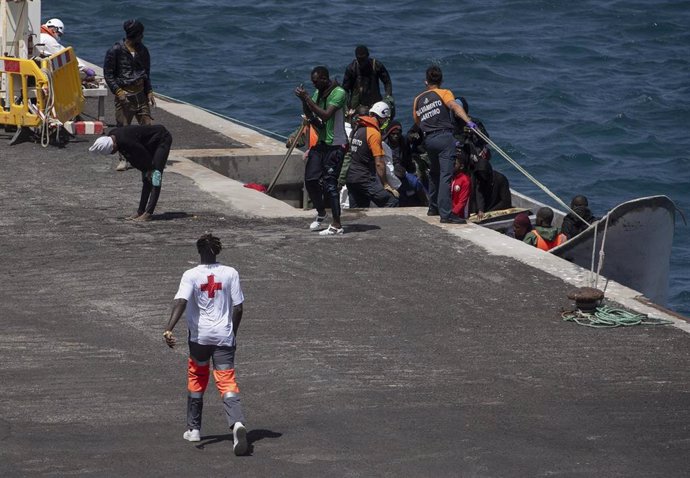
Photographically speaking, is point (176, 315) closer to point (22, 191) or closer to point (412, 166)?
point (22, 191)

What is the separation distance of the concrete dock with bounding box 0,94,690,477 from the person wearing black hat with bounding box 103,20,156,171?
1505 millimetres

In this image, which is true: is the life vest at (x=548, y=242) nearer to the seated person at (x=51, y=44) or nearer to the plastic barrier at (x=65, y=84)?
the plastic barrier at (x=65, y=84)

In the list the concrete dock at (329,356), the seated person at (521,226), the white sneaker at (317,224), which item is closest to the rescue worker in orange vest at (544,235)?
the seated person at (521,226)

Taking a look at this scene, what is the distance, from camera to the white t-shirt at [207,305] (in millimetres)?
9055

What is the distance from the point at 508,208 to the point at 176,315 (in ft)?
27.3

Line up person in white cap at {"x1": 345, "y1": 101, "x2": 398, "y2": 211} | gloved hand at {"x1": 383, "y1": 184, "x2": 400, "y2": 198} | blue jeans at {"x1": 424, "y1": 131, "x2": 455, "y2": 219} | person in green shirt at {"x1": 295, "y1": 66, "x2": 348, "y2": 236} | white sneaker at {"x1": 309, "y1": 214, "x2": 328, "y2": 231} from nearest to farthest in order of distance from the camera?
person in green shirt at {"x1": 295, "y1": 66, "x2": 348, "y2": 236}, white sneaker at {"x1": 309, "y1": 214, "x2": 328, "y2": 231}, blue jeans at {"x1": 424, "y1": 131, "x2": 455, "y2": 219}, person in white cap at {"x1": 345, "y1": 101, "x2": 398, "y2": 211}, gloved hand at {"x1": 383, "y1": 184, "x2": 400, "y2": 198}

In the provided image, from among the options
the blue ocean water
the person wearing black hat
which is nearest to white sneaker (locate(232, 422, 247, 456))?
the person wearing black hat

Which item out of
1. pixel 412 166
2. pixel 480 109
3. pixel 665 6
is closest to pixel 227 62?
pixel 480 109

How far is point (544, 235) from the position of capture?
14.8 meters

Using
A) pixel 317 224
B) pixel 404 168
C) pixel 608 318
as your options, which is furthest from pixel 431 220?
pixel 608 318

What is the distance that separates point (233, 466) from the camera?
28.8 ft

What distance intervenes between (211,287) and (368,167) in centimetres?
765

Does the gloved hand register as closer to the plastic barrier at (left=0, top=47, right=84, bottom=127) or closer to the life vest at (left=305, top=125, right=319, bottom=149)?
the life vest at (left=305, top=125, right=319, bottom=149)

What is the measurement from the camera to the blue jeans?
1452cm
